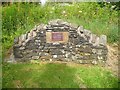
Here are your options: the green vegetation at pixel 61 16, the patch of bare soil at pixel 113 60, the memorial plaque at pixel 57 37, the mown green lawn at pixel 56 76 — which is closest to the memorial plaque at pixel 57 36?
the memorial plaque at pixel 57 37

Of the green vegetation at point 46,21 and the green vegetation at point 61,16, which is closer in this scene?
the green vegetation at point 46,21

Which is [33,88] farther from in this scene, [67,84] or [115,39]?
[115,39]

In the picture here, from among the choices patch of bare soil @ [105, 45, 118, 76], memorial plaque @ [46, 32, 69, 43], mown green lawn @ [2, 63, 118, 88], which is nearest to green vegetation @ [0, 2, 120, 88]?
mown green lawn @ [2, 63, 118, 88]

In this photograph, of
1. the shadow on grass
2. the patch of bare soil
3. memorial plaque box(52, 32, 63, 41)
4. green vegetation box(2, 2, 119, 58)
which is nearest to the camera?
the shadow on grass

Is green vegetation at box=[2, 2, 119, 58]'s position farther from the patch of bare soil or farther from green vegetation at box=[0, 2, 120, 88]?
the patch of bare soil

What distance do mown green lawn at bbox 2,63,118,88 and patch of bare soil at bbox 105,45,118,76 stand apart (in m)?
0.37

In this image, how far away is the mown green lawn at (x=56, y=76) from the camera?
29.7 ft

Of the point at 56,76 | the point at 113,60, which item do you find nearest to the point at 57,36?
the point at 56,76

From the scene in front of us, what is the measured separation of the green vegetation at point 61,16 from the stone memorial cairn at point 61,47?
8.07 ft

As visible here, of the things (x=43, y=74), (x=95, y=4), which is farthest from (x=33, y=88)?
(x=95, y=4)

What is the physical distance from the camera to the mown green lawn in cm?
906

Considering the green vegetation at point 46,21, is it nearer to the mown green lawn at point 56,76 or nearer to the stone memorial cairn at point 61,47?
the mown green lawn at point 56,76

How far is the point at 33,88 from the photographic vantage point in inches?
349

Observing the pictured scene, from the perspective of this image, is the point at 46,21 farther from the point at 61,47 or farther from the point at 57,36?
the point at 61,47
